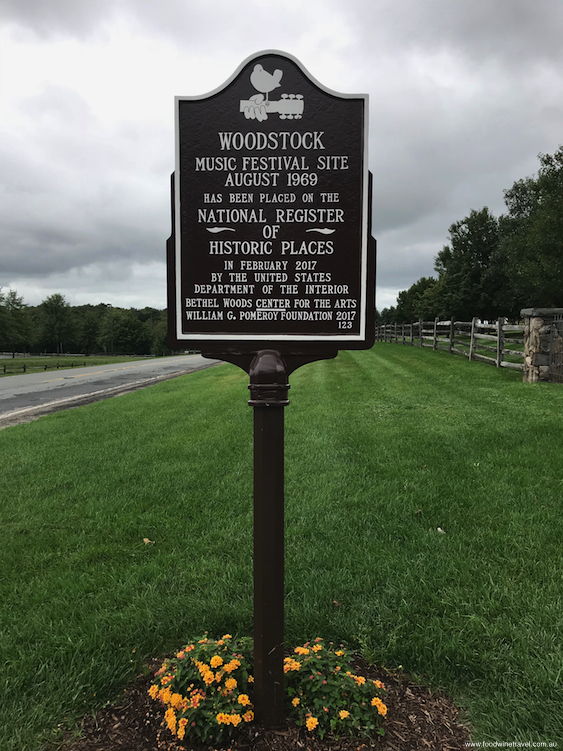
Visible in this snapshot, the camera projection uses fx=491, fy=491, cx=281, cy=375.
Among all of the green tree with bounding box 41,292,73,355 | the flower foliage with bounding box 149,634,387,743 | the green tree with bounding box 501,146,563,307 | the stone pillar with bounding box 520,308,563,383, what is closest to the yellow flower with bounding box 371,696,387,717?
the flower foliage with bounding box 149,634,387,743

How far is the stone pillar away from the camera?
10.3 meters

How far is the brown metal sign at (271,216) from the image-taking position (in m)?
2.25

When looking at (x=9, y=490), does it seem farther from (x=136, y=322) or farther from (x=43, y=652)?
(x=136, y=322)

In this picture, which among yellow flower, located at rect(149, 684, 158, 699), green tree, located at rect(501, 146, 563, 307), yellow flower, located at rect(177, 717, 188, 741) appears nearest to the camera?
yellow flower, located at rect(177, 717, 188, 741)

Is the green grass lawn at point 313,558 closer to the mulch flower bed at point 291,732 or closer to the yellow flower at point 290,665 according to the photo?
the mulch flower bed at point 291,732

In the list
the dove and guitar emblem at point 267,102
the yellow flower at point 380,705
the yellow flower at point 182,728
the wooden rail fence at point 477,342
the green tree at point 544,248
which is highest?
the green tree at point 544,248

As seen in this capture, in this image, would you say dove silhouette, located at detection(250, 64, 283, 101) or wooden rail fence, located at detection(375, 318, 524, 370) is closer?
dove silhouette, located at detection(250, 64, 283, 101)

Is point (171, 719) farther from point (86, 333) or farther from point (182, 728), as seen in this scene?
point (86, 333)

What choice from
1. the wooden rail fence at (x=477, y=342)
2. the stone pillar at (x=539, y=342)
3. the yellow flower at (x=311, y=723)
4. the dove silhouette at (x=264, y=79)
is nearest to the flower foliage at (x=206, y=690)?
the yellow flower at (x=311, y=723)

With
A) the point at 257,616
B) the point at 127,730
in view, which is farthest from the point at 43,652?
the point at 257,616

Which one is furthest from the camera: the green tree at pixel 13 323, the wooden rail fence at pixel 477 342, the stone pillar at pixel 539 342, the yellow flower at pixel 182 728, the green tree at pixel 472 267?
the green tree at pixel 13 323

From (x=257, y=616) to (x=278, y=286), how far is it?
5.00ft

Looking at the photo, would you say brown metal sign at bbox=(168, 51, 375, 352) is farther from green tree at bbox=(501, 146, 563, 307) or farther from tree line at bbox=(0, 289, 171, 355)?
tree line at bbox=(0, 289, 171, 355)

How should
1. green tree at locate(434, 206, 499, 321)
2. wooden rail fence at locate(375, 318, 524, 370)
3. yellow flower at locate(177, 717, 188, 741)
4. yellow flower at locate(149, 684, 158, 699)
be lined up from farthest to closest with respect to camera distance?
green tree at locate(434, 206, 499, 321) → wooden rail fence at locate(375, 318, 524, 370) → yellow flower at locate(149, 684, 158, 699) → yellow flower at locate(177, 717, 188, 741)
